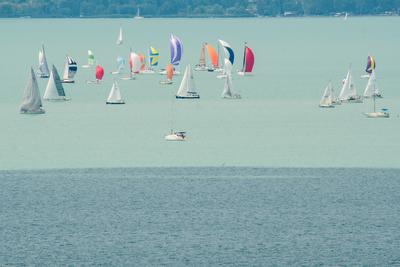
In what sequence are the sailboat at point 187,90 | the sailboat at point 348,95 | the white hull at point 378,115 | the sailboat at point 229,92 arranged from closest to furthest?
the white hull at point 378,115
the sailboat at point 348,95
the sailboat at point 187,90
the sailboat at point 229,92

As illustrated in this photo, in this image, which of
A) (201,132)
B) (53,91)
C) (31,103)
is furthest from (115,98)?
(201,132)

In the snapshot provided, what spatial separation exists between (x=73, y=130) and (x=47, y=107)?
69.9 ft

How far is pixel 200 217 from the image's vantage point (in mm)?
72375

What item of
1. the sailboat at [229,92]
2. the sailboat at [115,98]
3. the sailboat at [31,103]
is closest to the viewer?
the sailboat at [31,103]

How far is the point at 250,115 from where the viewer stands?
136 m

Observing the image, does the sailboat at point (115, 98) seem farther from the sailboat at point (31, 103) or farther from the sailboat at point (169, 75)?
the sailboat at point (169, 75)

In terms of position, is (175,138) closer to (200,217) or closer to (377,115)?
(377,115)

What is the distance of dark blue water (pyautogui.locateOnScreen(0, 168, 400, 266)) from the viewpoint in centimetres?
6234

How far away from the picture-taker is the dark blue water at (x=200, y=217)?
6234 cm

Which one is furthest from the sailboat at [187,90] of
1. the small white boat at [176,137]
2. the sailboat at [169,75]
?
the small white boat at [176,137]

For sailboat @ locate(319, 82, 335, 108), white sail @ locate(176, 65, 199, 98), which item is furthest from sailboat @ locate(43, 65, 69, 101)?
sailboat @ locate(319, 82, 335, 108)

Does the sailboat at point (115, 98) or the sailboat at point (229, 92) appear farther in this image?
the sailboat at point (229, 92)

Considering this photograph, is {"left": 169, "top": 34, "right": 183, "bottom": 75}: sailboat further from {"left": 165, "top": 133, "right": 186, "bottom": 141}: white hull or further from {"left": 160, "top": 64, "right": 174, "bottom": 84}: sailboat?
{"left": 165, "top": 133, "right": 186, "bottom": 141}: white hull

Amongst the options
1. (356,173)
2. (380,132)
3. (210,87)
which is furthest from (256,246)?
(210,87)
